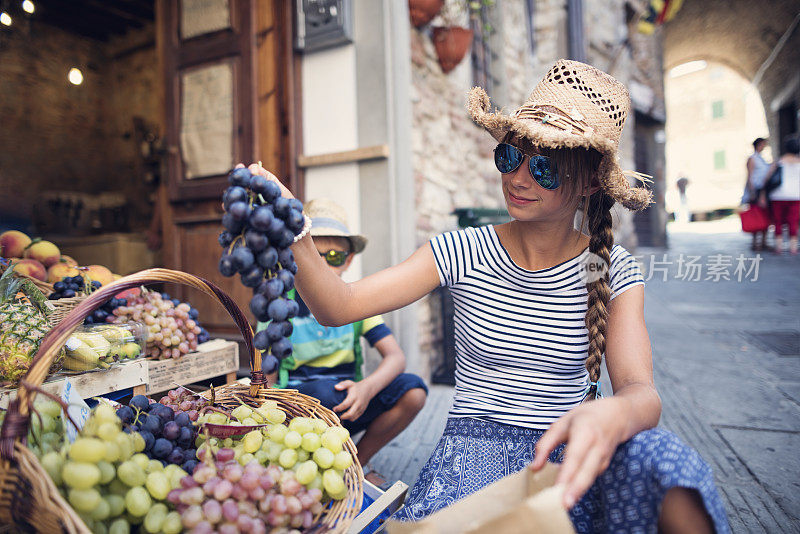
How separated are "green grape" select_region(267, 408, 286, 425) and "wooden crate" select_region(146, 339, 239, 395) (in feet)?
2.16

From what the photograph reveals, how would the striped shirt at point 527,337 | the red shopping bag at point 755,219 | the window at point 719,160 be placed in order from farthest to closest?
1. the window at point 719,160
2. the red shopping bag at point 755,219
3. the striped shirt at point 527,337

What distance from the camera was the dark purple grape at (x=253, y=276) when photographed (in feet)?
2.61

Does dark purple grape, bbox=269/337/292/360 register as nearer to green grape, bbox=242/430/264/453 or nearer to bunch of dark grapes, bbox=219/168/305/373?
bunch of dark grapes, bbox=219/168/305/373

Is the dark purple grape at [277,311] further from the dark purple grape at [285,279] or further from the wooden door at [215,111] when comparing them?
the wooden door at [215,111]

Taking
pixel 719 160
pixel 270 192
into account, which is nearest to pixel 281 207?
pixel 270 192

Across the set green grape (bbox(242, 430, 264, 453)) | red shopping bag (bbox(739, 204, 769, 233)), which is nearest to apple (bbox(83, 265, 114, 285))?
green grape (bbox(242, 430, 264, 453))

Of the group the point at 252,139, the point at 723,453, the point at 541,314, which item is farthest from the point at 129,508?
the point at 252,139

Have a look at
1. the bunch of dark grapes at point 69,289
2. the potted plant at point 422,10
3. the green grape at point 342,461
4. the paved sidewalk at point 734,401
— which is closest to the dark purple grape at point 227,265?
the green grape at point 342,461

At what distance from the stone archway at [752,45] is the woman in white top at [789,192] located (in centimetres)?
339

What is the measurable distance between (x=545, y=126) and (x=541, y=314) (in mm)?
526

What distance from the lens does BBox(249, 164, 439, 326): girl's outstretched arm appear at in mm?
1117

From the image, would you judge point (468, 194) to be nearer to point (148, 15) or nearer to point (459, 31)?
point (459, 31)

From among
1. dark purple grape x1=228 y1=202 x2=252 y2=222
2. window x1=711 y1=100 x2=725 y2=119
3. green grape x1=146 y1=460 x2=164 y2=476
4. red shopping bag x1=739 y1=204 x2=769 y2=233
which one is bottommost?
green grape x1=146 y1=460 x2=164 y2=476

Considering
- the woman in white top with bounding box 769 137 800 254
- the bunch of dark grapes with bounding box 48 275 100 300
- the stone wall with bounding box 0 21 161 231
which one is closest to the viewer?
the bunch of dark grapes with bounding box 48 275 100 300
